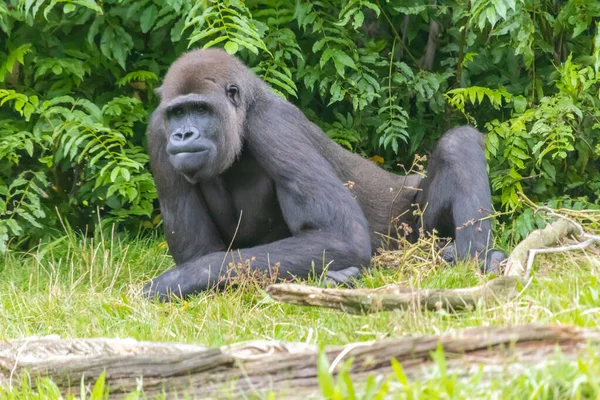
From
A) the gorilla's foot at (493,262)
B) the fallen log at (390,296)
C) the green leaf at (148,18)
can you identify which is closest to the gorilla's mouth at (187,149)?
the green leaf at (148,18)

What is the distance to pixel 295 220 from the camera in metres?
6.14

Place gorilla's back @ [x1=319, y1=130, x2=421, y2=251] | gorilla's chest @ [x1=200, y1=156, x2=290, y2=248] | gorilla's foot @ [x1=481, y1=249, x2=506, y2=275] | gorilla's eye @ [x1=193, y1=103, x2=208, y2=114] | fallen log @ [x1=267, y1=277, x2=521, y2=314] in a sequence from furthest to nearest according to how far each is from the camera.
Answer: gorilla's back @ [x1=319, y1=130, x2=421, y2=251]
gorilla's chest @ [x1=200, y1=156, x2=290, y2=248]
gorilla's eye @ [x1=193, y1=103, x2=208, y2=114]
gorilla's foot @ [x1=481, y1=249, x2=506, y2=275]
fallen log @ [x1=267, y1=277, x2=521, y2=314]

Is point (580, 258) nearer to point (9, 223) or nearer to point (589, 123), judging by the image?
point (589, 123)

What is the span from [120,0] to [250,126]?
1438 mm

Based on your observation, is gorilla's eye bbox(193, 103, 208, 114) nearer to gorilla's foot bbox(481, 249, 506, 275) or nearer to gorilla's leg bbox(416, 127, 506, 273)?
gorilla's leg bbox(416, 127, 506, 273)

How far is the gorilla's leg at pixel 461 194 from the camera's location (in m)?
6.25

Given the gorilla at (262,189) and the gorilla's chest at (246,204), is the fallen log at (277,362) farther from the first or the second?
the gorilla's chest at (246,204)

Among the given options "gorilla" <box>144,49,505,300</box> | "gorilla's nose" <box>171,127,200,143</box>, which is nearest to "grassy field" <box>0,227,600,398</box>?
"gorilla" <box>144,49,505,300</box>

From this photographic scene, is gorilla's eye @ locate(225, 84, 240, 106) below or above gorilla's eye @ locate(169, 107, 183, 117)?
above

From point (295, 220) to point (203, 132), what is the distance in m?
0.80

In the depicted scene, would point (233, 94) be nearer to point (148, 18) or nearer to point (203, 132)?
point (203, 132)

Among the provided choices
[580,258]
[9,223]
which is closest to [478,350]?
[580,258]

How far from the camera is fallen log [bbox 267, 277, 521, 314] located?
12.7 feet

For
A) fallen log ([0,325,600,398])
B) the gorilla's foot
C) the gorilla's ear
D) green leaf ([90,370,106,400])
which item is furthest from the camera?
the gorilla's ear
